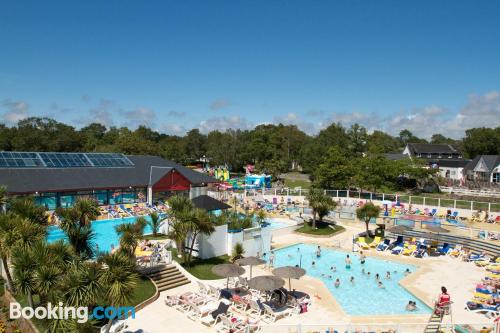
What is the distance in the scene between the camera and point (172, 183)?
4053 cm

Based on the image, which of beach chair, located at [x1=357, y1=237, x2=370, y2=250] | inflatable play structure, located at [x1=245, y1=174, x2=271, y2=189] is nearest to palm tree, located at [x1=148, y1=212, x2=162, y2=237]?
beach chair, located at [x1=357, y1=237, x2=370, y2=250]

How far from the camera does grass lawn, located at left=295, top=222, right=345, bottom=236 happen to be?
103 feet

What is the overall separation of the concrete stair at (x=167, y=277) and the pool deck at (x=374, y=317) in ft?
1.30

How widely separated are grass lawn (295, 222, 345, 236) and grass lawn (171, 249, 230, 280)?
1064 centimetres

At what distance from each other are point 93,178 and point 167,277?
69.1ft

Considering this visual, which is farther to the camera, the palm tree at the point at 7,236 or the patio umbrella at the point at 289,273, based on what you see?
the patio umbrella at the point at 289,273

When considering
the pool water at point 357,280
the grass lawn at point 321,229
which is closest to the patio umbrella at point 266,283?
the pool water at point 357,280

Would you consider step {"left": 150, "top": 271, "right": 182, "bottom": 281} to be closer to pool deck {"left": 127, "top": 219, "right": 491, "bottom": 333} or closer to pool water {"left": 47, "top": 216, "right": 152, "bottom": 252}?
pool deck {"left": 127, "top": 219, "right": 491, "bottom": 333}

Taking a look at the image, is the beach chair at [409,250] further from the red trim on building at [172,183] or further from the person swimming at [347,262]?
the red trim on building at [172,183]

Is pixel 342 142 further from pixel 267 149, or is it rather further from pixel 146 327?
pixel 146 327

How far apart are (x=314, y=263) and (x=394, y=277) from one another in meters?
4.99

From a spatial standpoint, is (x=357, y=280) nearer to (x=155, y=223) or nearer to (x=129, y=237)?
(x=129, y=237)

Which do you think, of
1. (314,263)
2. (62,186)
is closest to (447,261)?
(314,263)

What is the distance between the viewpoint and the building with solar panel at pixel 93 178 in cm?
3204
